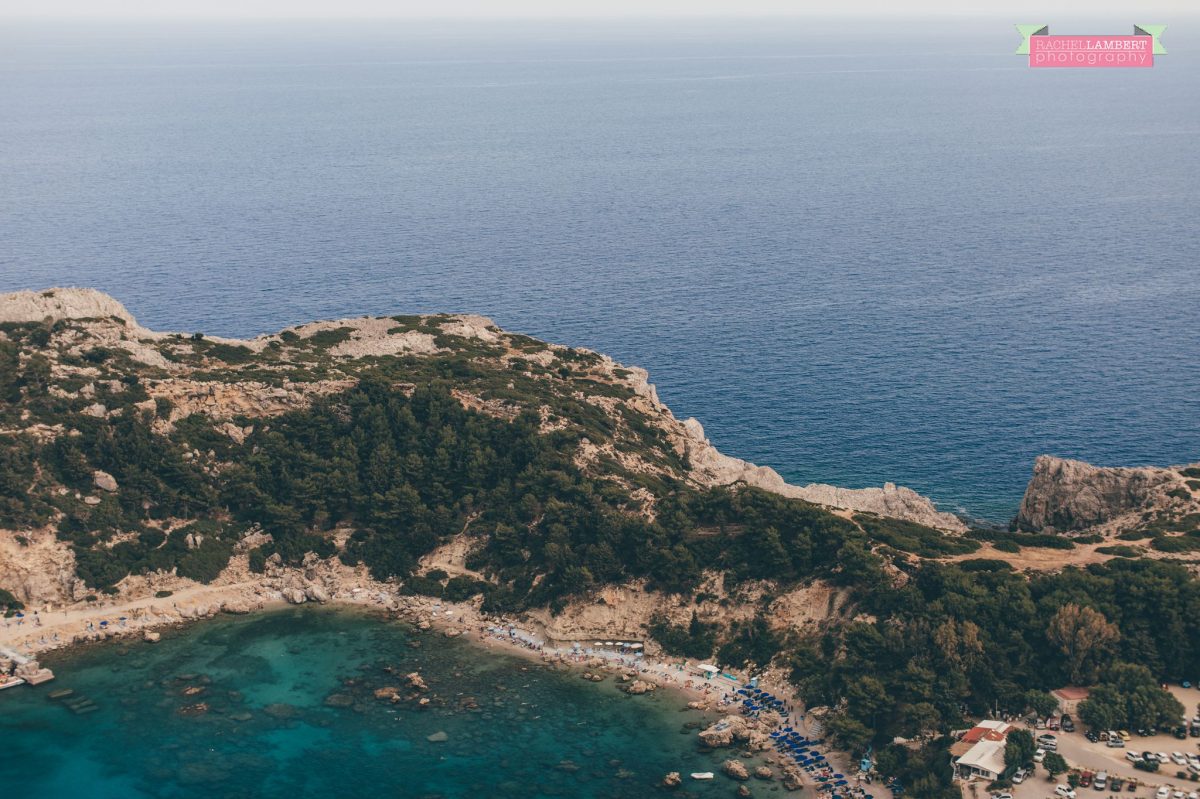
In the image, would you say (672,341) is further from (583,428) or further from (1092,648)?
(1092,648)

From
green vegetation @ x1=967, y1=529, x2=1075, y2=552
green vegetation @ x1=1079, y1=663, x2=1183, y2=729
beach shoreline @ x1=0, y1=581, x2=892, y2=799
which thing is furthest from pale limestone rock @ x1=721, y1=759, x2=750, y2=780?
green vegetation @ x1=967, y1=529, x2=1075, y2=552

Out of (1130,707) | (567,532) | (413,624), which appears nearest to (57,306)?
(413,624)

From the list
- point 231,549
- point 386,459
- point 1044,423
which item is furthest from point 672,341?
point 231,549

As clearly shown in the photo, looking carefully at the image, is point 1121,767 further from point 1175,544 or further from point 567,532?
point 567,532

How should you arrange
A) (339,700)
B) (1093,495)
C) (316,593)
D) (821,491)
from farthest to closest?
(821,491)
(1093,495)
(316,593)
(339,700)

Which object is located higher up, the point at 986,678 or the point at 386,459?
the point at 386,459
